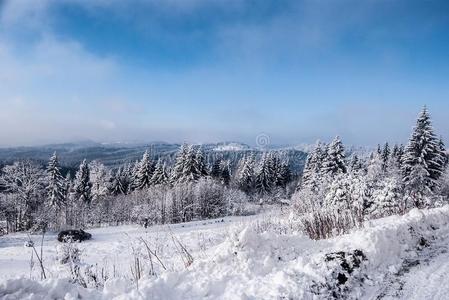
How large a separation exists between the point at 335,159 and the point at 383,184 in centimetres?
2516

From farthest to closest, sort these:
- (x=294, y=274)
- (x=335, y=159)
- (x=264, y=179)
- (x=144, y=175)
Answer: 1. (x=264, y=179)
2. (x=144, y=175)
3. (x=335, y=159)
4. (x=294, y=274)

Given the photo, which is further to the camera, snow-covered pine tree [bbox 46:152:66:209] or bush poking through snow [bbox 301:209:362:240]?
snow-covered pine tree [bbox 46:152:66:209]

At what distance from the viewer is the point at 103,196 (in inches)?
2370

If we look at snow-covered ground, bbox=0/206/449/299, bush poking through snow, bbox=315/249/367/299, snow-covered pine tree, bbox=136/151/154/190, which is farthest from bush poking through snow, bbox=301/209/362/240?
snow-covered pine tree, bbox=136/151/154/190

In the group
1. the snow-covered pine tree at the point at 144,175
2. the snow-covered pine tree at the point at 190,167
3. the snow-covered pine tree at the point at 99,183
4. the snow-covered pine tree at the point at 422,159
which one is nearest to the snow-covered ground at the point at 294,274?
the snow-covered pine tree at the point at 422,159

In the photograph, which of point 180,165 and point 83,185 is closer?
point 180,165

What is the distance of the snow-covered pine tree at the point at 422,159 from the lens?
108ft

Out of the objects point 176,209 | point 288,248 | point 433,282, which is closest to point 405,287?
point 433,282

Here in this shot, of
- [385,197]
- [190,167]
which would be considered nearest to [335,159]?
[190,167]

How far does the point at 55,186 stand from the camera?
49.1m

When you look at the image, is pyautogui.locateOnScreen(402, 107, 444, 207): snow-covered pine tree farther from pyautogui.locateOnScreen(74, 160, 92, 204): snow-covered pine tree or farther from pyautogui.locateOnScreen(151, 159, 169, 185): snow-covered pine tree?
pyautogui.locateOnScreen(74, 160, 92, 204): snow-covered pine tree

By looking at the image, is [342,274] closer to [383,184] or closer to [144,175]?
[383,184]

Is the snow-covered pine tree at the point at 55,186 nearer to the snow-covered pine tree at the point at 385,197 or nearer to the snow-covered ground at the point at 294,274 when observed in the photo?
the snow-covered pine tree at the point at 385,197

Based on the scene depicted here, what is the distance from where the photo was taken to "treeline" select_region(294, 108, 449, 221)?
13562 mm
